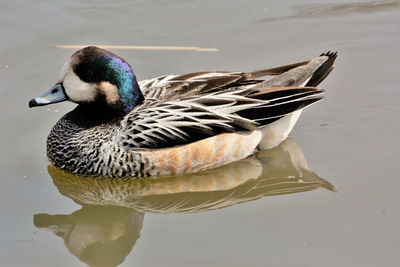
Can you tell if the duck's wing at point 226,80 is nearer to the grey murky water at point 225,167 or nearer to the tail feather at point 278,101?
the tail feather at point 278,101

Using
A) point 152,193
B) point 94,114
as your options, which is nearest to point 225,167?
point 152,193

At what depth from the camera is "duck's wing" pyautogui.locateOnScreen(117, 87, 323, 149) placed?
8.12 meters

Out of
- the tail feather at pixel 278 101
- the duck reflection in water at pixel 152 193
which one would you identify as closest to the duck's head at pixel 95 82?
the duck reflection in water at pixel 152 193

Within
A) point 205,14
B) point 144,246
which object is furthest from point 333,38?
point 144,246

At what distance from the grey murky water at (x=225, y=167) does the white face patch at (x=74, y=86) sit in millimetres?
963

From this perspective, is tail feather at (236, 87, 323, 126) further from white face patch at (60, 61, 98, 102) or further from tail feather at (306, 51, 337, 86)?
white face patch at (60, 61, 98, 102)

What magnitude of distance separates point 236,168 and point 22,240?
251 centimetres

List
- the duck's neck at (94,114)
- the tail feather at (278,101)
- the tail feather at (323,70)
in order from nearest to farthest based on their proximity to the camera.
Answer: the duck's neck at (94,114), the tail feather at (278,101), the tail feather at (323,70)

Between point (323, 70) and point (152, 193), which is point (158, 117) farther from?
point (323, 70)

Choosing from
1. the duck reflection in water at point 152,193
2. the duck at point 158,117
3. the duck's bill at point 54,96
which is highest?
the duck's bill at point 54,96

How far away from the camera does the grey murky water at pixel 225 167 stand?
715 centimetres

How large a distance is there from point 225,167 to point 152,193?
91 centimetres

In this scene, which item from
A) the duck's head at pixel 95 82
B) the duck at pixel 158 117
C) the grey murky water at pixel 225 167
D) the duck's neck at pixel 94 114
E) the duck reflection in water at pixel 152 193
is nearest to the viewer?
the grey murky water at pixel 225 167

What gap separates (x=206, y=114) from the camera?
825 cm
